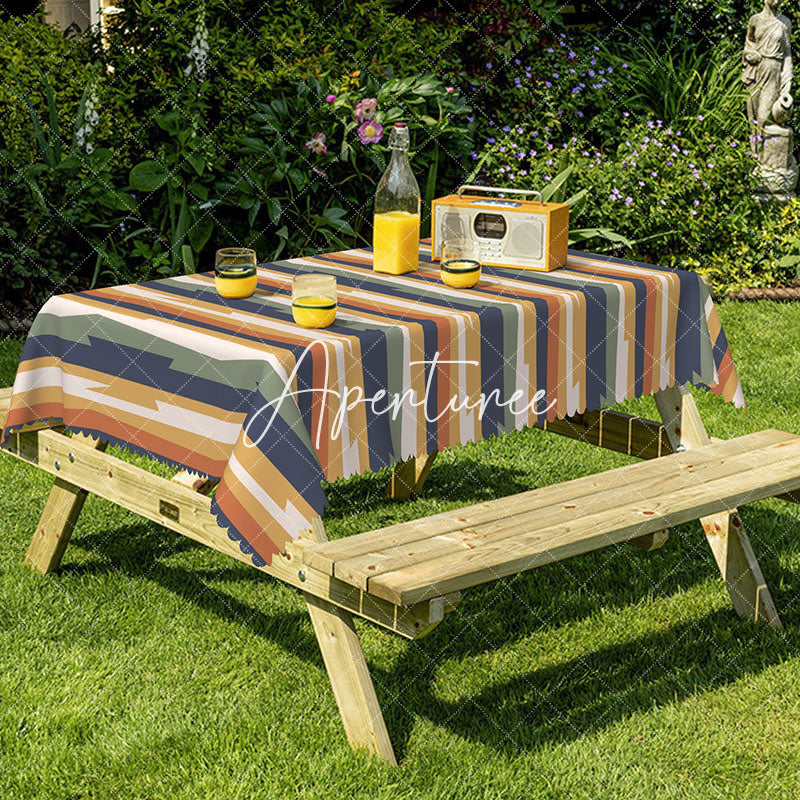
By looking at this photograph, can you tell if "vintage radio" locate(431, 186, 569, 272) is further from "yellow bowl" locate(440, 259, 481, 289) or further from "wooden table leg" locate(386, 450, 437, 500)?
"wooden table leg" locate(386, 450, 437, 500)

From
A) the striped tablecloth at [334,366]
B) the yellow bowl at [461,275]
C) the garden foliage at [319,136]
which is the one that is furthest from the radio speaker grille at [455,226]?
the garden foliage at [319,136]

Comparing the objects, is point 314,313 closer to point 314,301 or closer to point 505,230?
point 314,301

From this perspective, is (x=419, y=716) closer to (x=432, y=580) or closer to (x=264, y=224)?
(x=432, y=580)

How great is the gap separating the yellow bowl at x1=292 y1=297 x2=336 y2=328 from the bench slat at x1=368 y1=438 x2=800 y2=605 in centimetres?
Answer: 66

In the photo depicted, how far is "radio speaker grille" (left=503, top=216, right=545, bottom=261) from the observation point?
360cm

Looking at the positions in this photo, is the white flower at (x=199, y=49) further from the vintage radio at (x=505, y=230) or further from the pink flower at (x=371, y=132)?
the vintage radio at (x=505, y=230)

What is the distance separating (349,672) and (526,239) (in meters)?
1.42

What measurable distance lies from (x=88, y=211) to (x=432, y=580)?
4.67 m

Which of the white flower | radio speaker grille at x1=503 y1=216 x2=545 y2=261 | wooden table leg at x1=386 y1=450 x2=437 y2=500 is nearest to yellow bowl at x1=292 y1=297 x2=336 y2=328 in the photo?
radio speaker grille at x1=503 y1=216 x2=545 y2=261

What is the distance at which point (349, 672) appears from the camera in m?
2.87

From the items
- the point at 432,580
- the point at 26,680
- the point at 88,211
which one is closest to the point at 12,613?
the point at 26,680

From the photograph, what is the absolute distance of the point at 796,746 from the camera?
3078mm

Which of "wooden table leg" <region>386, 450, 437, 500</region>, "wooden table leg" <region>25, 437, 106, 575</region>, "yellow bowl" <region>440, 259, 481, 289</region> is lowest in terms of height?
"wooden table leg" <region>386, 450, 437, 500</region>

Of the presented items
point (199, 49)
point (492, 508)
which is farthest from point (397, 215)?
point (199, 49)
